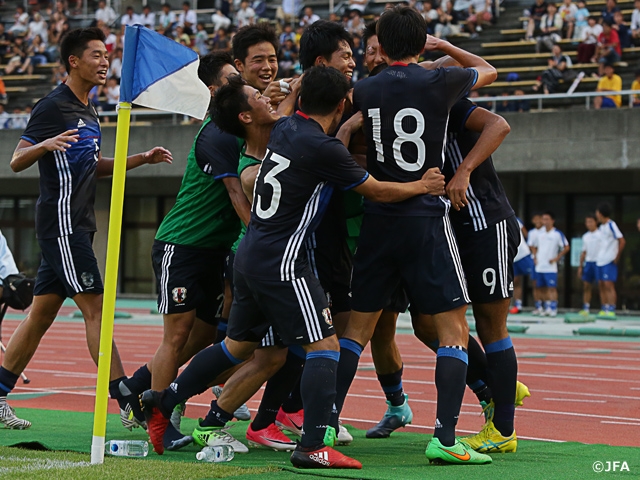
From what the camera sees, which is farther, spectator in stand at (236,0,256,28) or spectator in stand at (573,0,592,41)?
spectator in stand at (236,0,256,28)

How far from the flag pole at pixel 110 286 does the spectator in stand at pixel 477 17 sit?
23.3 m

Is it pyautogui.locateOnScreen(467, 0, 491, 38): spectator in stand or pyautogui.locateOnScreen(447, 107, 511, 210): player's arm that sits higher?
pyautogui.locateOnScreen(467, 0, 491, 38): spectator in stand

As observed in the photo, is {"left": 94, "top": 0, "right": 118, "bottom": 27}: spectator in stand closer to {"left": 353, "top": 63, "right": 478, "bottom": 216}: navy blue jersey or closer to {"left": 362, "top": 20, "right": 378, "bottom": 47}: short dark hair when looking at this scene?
{"left": 362, "top": 20, "right": 378, "bottom": 47}: short dark hair

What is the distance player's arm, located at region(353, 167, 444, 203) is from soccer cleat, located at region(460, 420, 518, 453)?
62.8 inches

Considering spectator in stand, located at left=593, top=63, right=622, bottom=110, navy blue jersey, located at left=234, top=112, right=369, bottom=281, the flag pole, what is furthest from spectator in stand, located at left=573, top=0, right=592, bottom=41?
the flag pole

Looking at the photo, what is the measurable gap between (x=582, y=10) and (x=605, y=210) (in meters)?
5.64

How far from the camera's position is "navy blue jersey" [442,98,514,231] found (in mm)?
6797

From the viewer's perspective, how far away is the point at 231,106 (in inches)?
257

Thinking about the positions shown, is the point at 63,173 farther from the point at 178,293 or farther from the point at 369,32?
the point at 369,32

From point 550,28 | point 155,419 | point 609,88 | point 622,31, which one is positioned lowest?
point 155,419

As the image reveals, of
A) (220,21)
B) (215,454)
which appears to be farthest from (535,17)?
(215,454)

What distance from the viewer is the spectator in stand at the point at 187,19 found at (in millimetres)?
32031

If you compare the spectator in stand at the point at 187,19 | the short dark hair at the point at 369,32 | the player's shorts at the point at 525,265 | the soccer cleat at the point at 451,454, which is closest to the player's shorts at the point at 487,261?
the soccer cleat at the point at 451,454

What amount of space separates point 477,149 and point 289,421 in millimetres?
2449
